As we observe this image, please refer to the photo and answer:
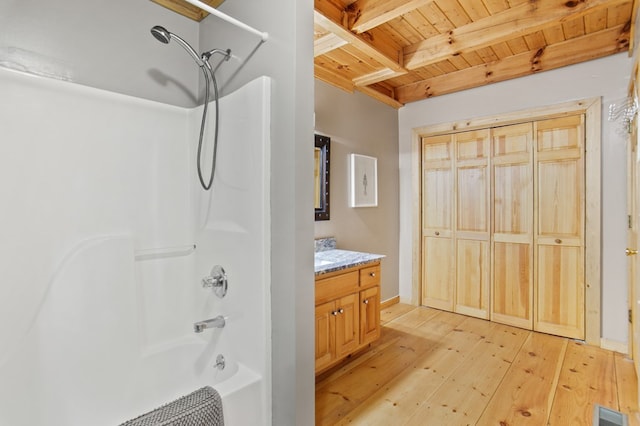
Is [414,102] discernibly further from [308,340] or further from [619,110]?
[308,340]

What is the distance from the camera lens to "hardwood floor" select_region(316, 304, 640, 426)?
1969 millimetres

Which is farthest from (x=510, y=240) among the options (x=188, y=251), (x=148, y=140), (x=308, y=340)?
(x=148, y=140)

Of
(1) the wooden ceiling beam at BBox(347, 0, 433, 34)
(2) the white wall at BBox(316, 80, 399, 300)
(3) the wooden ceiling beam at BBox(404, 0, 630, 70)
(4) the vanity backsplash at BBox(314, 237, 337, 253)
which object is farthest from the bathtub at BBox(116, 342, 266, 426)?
(3) the wooden ceiling beam at BBox(404, 0, 630, 70)

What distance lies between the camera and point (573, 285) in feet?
9.87

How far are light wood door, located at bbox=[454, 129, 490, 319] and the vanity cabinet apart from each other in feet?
4.50

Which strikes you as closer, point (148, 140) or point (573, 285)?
point (148, 140)

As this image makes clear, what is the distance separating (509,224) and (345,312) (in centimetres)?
203

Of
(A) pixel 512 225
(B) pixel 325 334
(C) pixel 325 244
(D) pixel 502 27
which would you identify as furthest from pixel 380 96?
(B) pixel 325 334

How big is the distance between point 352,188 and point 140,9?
7.32 feet

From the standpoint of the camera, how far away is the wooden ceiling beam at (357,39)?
2.21 m

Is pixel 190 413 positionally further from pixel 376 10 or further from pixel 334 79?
pixel 334 79

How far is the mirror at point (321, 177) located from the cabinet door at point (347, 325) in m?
0.82

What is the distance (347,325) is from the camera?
251 centimetres

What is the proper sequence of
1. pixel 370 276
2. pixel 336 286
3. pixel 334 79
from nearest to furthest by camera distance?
pixel 336 286
pixel 370 276
pixel 334 79
